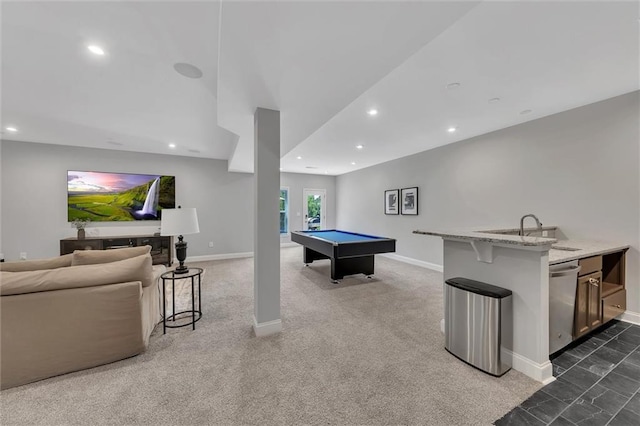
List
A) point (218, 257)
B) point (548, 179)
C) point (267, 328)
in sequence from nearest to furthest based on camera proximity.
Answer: point (267, 328)
point (548, 179)
point (218, 257)

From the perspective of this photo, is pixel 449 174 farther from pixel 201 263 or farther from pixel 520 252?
pixel 201 263

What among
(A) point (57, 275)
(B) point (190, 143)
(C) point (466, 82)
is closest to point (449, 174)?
(C) point (466, 82)

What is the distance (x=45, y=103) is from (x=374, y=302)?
501cm

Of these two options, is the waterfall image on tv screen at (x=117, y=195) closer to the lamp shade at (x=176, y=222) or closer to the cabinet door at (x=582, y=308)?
the lamp shade at (x=176, y=222)

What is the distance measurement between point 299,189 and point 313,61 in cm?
629

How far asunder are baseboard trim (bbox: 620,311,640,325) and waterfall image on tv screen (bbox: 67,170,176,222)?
7723mm

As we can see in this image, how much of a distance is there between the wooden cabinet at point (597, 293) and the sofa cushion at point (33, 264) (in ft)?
15.5

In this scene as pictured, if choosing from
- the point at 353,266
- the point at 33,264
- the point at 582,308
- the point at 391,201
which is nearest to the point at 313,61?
the point at 33,264

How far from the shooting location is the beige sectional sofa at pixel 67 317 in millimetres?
1737

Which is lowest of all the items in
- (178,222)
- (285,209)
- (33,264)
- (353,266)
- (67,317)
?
(353,266)

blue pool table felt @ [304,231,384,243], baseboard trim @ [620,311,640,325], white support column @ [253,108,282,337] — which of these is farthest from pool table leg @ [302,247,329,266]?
baseboard trim @ [620,311,640,325]

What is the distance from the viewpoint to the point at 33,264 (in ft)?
6.93

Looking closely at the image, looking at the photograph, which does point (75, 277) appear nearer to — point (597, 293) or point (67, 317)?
point (67, 317)

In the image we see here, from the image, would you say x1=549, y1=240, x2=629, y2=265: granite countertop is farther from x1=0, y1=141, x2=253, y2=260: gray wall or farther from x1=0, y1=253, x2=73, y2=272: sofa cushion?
x1=0, y1=141, x2=253, y2=260: gray wall
